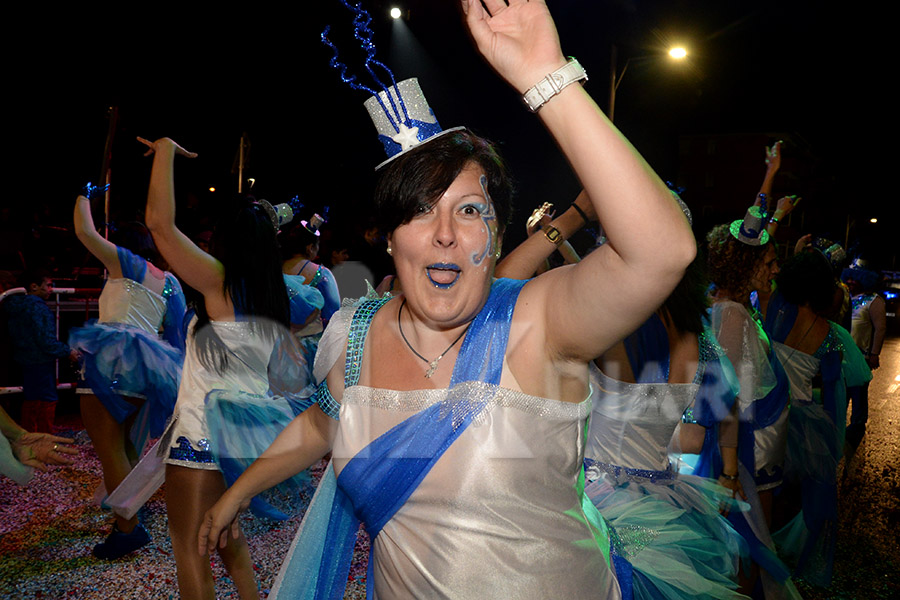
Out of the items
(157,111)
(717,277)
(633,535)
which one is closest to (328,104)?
(157,111)

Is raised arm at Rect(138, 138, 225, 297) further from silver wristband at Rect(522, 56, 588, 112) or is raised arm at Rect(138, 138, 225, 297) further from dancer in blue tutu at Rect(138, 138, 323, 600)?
silver wristband at Rect(522, 56, 588, 112)

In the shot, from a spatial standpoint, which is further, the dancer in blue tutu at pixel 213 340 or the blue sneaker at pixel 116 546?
the blue sneaker at pixel 116 546

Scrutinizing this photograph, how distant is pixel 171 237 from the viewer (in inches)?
113

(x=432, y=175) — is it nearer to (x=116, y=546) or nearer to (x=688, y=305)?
(x=688, y=305)

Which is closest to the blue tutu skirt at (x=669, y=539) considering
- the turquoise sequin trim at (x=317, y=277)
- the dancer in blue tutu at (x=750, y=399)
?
the dancer in blue tutu at (x=750, y=399)

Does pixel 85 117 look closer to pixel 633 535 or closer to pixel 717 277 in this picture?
pixel 717 277

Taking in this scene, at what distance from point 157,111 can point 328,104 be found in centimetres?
295

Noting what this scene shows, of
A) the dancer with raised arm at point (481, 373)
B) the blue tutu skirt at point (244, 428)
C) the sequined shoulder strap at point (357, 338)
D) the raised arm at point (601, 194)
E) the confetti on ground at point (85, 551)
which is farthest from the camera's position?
the confetti on ground at point (85, 551)

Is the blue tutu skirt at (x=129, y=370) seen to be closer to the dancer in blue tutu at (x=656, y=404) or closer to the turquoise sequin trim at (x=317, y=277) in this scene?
the turquoise sequin trim at (x=317, y=277)

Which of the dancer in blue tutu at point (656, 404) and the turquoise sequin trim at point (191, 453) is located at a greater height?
the dancer in blue tutu at point (656, 404)

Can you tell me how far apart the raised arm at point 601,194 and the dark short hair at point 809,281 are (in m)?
3.89

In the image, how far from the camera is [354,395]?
1.56 m

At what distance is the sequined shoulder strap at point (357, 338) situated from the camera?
1618mm

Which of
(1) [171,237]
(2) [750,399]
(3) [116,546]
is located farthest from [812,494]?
(3) [116,546]
